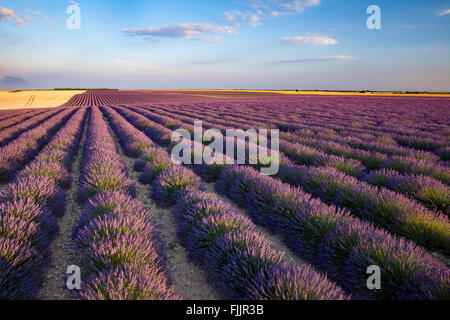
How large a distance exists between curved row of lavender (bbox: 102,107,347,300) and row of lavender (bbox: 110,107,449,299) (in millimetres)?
289

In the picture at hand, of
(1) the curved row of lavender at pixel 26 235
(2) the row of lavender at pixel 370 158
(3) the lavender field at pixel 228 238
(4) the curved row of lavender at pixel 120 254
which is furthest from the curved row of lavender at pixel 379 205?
(1) the curved row of lavender at pixel 26 235

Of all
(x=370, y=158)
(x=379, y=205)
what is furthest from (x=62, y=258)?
(x=370, y=158)

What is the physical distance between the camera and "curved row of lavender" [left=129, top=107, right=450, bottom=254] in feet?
8.78

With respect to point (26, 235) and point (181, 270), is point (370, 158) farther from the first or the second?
point (26, 235)

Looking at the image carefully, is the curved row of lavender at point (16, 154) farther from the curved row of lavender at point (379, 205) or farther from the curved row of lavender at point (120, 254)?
the curved row of lavender at point (379, 205)

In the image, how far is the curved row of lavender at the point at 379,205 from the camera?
268 cm

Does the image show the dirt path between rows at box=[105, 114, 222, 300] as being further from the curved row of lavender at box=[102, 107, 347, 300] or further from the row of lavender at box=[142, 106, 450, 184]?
the row of lavender at box=[142, 106, 450, 184]

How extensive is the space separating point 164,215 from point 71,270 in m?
1.53

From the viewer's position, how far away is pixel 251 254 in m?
2.17

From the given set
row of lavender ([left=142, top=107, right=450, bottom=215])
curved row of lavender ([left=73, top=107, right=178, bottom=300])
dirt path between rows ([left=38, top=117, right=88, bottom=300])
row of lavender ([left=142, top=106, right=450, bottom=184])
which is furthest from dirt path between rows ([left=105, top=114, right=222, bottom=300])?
row of lavender ([left=142, top=106, right=450, bottom=184])

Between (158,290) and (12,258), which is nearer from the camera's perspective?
(158,290)

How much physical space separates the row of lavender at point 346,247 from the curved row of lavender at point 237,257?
289 millimetres
